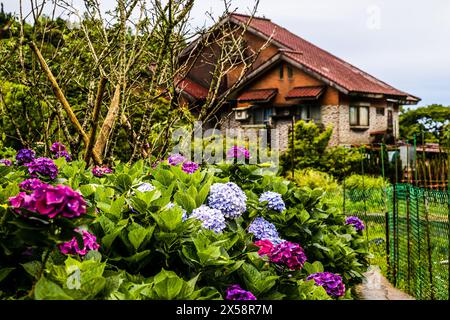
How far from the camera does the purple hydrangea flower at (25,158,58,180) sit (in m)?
3.30

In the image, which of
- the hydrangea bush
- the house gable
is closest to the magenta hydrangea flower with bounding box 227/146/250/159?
the hydrangea bush

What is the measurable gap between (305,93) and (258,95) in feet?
7.59

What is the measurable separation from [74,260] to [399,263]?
4.51m

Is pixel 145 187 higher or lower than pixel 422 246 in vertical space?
higher

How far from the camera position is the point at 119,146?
37.0 ft

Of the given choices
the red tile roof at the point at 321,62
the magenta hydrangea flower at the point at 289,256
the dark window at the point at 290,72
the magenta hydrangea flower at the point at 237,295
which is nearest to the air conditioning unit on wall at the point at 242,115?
the dark window at the point at 290,72

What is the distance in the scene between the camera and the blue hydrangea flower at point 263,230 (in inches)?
131

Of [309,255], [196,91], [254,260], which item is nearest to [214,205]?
[254,260]

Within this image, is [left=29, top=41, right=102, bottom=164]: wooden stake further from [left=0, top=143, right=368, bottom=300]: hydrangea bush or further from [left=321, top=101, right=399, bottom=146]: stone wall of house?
[left=321, top=101, right=399, bottom=146]: stone wall of house

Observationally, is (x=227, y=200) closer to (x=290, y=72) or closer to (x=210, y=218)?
(x=210, y=218)

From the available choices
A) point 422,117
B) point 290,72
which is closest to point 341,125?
point 290,72

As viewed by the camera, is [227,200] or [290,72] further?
[290,72]

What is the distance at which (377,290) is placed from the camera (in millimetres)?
4859

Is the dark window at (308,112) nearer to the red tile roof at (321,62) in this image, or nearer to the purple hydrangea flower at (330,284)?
the red tile roof at (321,62)
